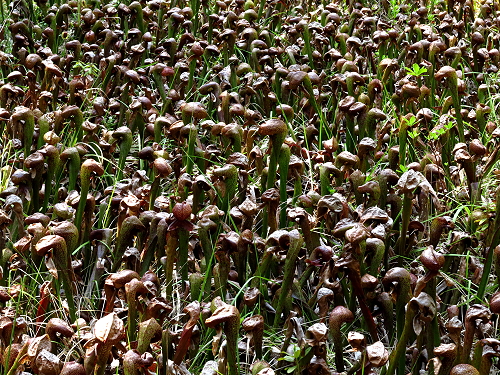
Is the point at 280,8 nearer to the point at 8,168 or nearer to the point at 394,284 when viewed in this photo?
the point at 8,168

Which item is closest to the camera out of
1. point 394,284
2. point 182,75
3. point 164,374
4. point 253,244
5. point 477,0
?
point 164,374

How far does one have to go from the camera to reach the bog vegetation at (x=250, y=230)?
1.63 metres

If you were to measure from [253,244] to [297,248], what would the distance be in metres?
0.31

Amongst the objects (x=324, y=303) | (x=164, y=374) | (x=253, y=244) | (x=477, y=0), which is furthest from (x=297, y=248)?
(x=477, y=0)

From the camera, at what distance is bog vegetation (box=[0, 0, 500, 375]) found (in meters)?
1.63

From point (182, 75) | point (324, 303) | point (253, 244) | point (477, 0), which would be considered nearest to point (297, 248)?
point (324, 303)

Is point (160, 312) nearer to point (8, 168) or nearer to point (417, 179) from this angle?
point (417, 179)

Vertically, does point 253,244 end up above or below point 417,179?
below

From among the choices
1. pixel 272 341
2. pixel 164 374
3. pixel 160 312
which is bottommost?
pixel 272 341

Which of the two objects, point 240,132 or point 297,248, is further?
point 240,132

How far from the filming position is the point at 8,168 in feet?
8.86

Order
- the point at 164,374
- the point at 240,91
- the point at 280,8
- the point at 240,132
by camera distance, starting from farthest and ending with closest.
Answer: the point at 280,8, the point at 240,91, the point at 240,132, the point at 164,374

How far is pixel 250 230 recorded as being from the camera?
6.64 ft

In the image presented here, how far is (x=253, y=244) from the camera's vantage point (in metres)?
2.09
